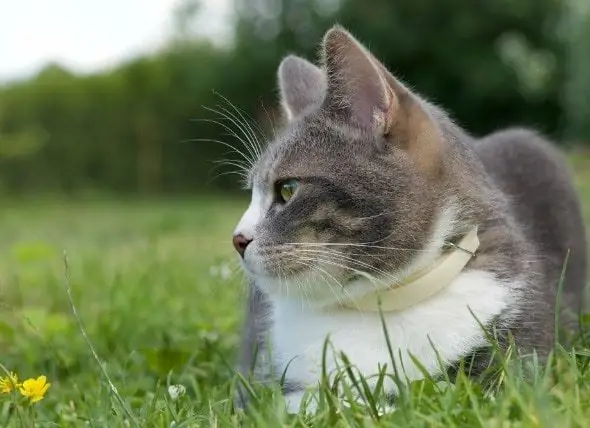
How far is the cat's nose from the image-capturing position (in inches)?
67.2

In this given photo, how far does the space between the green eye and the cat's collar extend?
28 centimetres

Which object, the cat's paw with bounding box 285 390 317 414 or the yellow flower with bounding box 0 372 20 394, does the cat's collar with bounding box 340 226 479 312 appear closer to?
the cat's paw with bounding box 285 390 317 414

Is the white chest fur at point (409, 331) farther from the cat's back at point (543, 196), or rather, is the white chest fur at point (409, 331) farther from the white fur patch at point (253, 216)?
the cat's back at point (543, 196)

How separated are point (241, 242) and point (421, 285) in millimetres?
407

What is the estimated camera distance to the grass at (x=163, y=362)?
1254 mm

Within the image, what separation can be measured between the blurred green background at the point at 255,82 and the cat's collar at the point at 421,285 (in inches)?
446

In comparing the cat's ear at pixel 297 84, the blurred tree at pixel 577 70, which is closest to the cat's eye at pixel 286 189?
the cat's ear at pixel 297 84

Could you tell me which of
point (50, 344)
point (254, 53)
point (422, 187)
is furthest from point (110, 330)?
point (254, 53)

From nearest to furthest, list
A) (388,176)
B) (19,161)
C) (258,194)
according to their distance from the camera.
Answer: (388,176)
(258,194)
(19,161)

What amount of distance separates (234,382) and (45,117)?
13162mm

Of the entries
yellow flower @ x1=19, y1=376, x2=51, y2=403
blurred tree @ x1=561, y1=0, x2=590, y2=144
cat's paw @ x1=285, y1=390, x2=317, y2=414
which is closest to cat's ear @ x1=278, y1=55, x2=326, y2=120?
cat's paw @ x1=285, y1=390, x2=317, y2=414

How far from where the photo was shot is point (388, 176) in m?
1.65

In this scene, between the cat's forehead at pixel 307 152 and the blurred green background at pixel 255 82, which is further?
the blurred green background at pixel 255 82

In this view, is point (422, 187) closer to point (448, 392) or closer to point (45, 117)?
point (448, 392)
